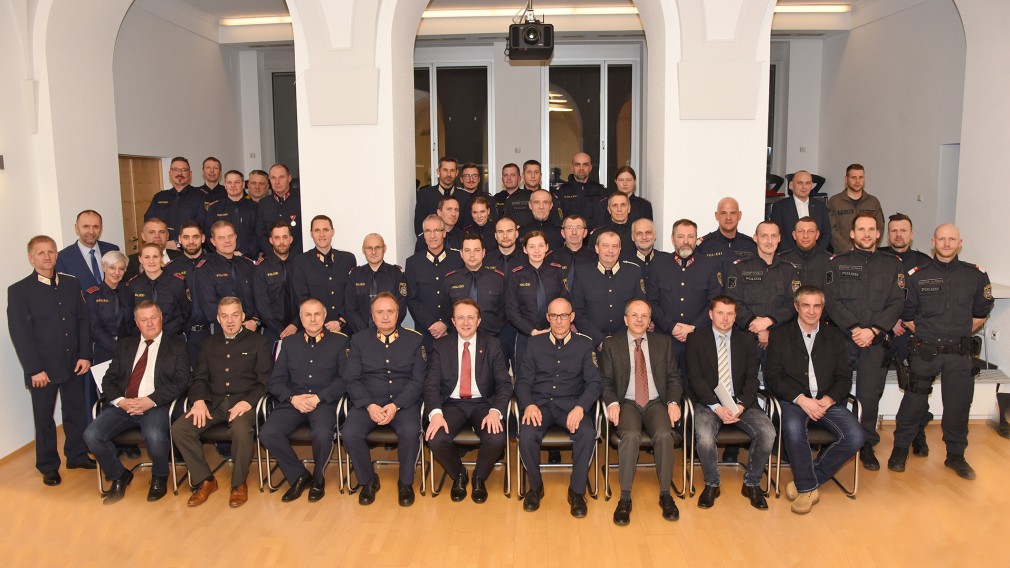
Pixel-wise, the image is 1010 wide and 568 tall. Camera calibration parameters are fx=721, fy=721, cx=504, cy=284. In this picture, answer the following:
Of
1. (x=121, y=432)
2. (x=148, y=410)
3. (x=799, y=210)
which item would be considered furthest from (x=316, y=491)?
(x=799, y=210)

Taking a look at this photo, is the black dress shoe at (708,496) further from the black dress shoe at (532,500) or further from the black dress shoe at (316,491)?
the black dress shoe at (316,491)

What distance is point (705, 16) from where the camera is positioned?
18.0 feet

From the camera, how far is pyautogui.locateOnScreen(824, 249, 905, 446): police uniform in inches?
199

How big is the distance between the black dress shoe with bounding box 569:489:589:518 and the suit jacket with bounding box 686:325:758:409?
3.30 ft

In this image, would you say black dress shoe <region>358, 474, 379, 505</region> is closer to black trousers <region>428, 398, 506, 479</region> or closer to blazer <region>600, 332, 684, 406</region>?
black trousers <region>428, 398, 506, 479</region>

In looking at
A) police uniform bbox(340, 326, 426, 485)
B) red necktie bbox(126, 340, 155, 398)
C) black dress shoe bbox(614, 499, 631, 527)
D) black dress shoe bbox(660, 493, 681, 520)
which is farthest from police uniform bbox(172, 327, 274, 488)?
black dress shoe bbox(660, 493, 681, 520)

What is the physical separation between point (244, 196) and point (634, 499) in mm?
4647

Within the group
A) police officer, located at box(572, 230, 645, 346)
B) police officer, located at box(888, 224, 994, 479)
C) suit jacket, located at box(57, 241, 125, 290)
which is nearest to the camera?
police officer, located at box(888, 224, 994, 479)

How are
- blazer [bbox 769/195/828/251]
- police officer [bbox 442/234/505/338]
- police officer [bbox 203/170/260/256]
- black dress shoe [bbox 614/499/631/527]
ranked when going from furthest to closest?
police officer [bbox 203/170/260/256]
blazer [bbox 769/195/828/251]
police officer [bbox 442/234/505/338]
black dress shoe [bbox 614/499/631/527]

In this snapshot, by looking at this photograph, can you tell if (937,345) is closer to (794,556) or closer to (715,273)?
(715,273)

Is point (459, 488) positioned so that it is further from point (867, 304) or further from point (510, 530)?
point (867, 304)

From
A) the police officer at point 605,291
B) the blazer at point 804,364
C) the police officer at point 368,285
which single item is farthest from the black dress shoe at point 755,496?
the police officer at point 368,285

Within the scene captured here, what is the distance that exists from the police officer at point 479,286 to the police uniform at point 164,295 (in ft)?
6.40

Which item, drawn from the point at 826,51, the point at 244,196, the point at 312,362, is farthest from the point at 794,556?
the point at 826,51
